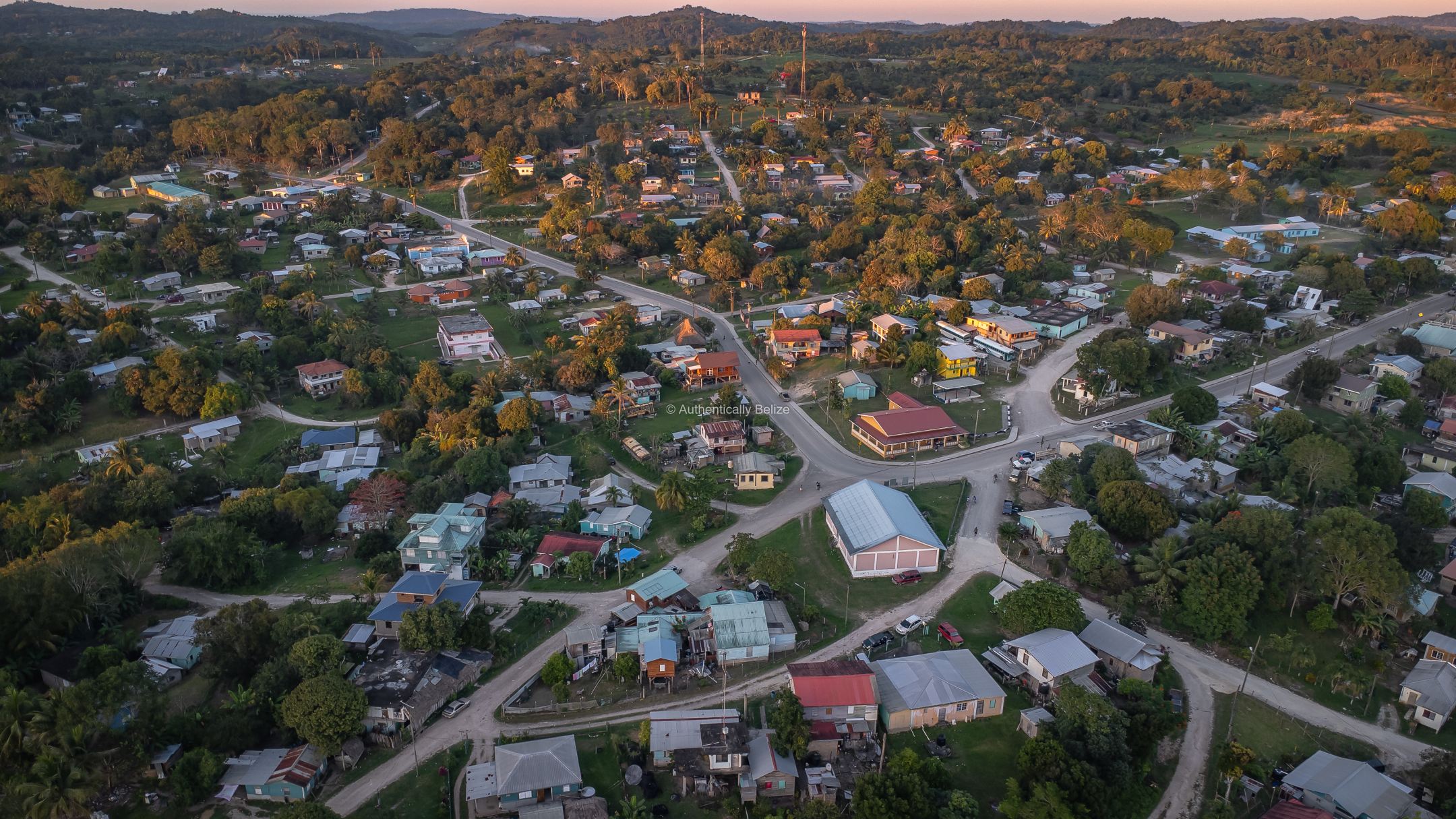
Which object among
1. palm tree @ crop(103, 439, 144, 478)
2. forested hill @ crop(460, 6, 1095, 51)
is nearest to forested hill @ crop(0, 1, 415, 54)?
forested hill @ crop(460, 6, 1095, 51)

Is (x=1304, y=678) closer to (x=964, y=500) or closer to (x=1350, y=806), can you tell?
(x=1350, y=806)

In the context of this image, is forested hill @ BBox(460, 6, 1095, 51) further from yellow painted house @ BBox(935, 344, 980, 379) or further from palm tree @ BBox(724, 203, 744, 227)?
yellow painted house @ BBox(935, 344, 980, 379)

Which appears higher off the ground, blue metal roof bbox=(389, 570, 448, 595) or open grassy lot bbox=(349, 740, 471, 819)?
blue metal roof bbox=(389, 570, 448, 595)

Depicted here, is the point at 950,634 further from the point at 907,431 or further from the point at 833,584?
the point at 907,431

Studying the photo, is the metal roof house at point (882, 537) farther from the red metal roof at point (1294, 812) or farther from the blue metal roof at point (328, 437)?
the blue metal roof at point (328, 437)

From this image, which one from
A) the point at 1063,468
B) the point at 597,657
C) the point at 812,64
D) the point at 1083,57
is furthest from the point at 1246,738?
the point at 1083,57

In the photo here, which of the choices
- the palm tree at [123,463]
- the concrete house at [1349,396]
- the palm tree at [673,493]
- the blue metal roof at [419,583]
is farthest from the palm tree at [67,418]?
the concrete house at [1349,396]
